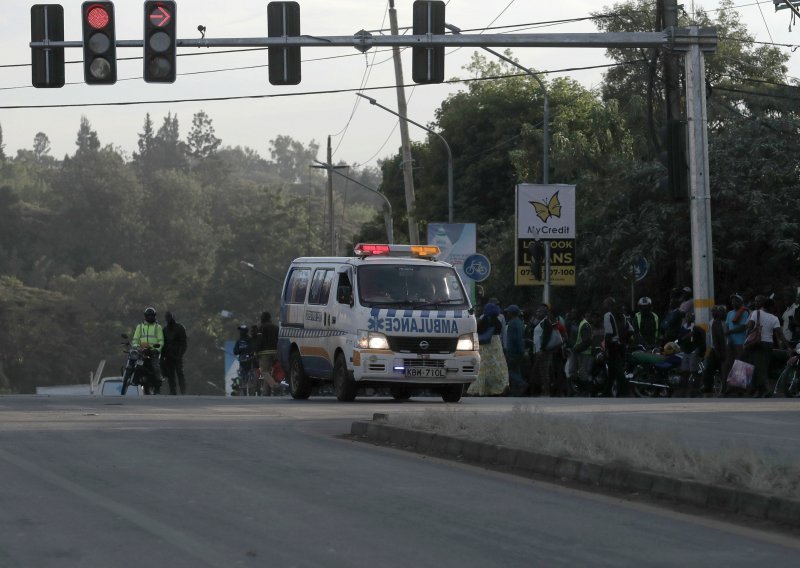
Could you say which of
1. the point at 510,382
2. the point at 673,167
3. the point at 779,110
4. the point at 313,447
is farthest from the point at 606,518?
the point at 779,110

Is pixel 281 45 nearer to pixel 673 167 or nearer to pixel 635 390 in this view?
pixel 673 167

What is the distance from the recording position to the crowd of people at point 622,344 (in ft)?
77.9

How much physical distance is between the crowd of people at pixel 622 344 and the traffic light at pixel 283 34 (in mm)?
6386

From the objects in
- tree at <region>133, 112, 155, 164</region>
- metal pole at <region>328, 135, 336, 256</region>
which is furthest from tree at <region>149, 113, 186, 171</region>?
metal pole at <region>328, 135, 336, 256</region>

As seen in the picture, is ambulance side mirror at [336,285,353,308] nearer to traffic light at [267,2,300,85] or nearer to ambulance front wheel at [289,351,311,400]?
ambulance front wheel at [289,351,311,400]

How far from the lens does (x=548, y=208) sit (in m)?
30.3

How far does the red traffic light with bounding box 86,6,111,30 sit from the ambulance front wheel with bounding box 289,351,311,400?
237 inches

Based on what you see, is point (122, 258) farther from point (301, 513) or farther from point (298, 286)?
point (301, 513)

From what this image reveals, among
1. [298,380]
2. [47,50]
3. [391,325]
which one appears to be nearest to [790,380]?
[391,325]

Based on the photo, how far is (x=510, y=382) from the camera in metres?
28.1

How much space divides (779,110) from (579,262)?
1119cm

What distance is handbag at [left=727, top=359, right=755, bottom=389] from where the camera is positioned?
23.4m

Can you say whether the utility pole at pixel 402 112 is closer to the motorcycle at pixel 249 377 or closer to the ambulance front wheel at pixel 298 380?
the motorcycle at pixel 249 377

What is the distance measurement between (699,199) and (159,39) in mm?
9501
